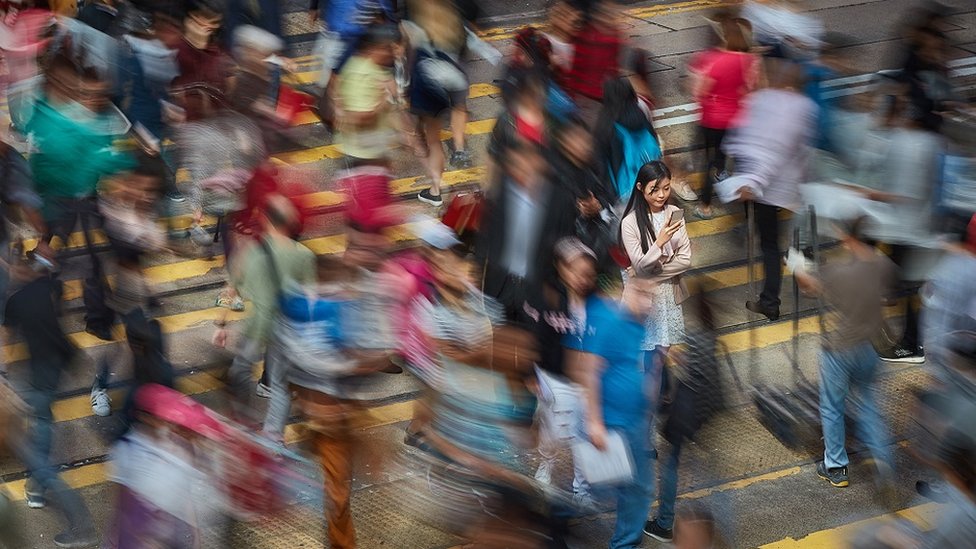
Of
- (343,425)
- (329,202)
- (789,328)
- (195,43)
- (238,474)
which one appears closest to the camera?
(238,474)

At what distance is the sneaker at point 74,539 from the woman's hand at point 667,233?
3.55 m

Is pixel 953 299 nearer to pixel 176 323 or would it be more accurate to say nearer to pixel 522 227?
pixel 522 227

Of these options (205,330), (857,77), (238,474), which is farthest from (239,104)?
(857,77)

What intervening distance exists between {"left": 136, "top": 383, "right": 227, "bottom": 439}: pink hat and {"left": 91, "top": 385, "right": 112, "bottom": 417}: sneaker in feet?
8.07

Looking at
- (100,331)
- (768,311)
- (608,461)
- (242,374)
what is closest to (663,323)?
(608,461)

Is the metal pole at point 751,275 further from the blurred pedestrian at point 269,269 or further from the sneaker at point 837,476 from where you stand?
the blurred pedestrian at point 269,269

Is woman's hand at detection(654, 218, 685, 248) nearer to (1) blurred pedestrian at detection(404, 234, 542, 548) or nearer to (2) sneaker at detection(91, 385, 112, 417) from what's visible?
(1) blurred pedestrian at detection(404, 234, 542, 548)

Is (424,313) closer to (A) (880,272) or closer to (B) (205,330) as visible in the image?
(A) (880,272)

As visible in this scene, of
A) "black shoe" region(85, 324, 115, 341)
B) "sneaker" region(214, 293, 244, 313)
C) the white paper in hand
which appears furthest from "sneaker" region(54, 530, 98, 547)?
the white paper in hand

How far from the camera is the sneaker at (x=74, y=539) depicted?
764cm

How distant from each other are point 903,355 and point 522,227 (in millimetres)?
3010

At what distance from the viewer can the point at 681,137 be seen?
12.9 m

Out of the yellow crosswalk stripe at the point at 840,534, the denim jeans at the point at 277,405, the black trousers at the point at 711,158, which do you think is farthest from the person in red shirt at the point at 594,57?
the yellow crosswalk stripe at the point at 840,534

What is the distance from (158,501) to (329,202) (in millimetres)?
5927
